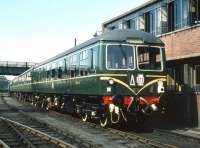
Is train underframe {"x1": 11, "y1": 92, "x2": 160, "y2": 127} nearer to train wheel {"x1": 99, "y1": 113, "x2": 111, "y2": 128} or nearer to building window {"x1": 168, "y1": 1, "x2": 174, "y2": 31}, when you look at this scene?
train wheel {"x1": 99, "y1": 113, "x2": 111, "y2": 128}

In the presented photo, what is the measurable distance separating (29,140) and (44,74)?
15.0 meters

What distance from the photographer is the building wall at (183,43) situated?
1911 cm

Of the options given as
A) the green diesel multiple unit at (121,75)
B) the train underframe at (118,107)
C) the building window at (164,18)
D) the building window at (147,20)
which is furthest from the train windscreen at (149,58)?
the building window at (147,20)

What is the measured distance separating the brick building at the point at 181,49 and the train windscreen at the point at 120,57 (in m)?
4.09

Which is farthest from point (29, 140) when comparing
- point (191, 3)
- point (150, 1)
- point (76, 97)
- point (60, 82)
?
point (150, 1)

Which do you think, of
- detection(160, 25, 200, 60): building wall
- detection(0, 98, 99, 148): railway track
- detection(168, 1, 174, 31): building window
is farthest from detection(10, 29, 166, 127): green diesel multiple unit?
detection(168, 1, 174, 31): building window

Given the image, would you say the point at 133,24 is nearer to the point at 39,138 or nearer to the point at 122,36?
the point at 122,36

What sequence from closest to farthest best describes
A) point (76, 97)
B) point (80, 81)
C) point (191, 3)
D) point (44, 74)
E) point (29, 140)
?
1. point (29, 140)
2. point (80, 81)
3. point (76, 97)
4. point (191, 3)
5. point (44, 74)

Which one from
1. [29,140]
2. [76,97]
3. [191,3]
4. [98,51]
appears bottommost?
[29,140]

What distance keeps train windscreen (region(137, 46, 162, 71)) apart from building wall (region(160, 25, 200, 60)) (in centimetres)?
303

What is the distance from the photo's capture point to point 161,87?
15.9m

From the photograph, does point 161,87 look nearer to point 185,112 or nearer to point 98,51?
point 98,51

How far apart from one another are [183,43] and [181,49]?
13.7 inches

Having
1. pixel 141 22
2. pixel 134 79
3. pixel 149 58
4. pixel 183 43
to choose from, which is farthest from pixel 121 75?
pixel 141 22
